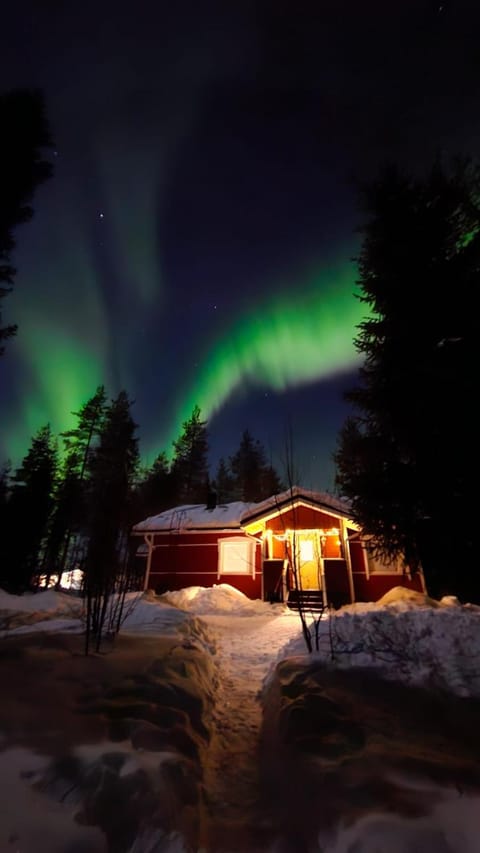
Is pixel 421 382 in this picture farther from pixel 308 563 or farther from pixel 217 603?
pixel 308 563

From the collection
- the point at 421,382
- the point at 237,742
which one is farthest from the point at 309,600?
the point at 237,742

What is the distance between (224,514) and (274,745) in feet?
49.8

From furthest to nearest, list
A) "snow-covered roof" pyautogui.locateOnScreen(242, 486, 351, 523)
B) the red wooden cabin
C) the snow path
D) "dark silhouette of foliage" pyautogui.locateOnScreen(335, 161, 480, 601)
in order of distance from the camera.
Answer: the red wooden cabin, "snow-covered roof" pyautogui.locateOnScreen(242, 486, 351, 523), "dark silhouette of foliage" pyautogui.locateOnScreen(335, 161, 480, 601), the snow path

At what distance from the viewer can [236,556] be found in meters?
17.2

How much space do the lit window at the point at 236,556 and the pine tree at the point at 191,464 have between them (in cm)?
1926

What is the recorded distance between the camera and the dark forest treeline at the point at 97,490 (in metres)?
5.84

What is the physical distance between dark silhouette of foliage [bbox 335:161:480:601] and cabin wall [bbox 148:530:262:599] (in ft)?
30.9

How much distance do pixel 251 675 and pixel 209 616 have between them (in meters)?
6.49

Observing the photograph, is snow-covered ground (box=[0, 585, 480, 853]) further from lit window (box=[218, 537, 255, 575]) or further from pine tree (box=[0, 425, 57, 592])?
pine tree (box=[0, 425, 57, 592])

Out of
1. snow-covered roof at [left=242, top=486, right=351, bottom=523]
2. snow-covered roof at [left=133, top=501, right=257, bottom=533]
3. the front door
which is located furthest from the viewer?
snow-covered roof at [left=133, top=501, right=257, bottom=533]

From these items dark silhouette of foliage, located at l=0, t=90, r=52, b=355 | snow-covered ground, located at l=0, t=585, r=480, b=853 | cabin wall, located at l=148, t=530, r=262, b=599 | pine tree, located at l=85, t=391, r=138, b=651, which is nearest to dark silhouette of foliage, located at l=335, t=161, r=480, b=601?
snow-covered ground, located at l=0, t=585, r=480, b=853

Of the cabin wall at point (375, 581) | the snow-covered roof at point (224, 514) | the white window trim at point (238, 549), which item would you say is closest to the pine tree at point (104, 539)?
the snow-covered roof at point (224, 514)

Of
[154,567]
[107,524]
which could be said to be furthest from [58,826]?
[154,567]

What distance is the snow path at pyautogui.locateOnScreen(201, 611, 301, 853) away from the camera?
233 centimetres
